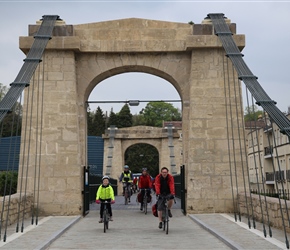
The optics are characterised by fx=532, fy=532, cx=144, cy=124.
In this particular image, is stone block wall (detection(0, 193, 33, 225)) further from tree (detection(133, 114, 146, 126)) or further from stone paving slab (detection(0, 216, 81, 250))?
tree (detection(133, 114, 146, 126))

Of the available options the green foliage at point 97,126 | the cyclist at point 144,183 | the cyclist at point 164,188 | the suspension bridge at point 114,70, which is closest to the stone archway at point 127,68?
the suspension bridge at point 114,70

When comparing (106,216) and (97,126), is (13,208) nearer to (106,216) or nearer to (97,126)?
(106,216)

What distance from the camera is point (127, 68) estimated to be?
1380 centimetres

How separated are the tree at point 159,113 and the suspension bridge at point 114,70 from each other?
6669 cm

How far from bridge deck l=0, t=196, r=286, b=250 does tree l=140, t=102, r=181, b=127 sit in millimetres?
68953

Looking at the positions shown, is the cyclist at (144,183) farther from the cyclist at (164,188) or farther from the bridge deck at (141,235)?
the cyclist at (164,188)

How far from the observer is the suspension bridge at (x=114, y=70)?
41.9ft

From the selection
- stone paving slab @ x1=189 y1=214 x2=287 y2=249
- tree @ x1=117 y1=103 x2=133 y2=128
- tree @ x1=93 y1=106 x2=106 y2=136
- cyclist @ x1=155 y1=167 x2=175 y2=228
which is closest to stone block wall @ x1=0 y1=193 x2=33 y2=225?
cyclist @ x1=155 y1=167 x2=175 y2=228

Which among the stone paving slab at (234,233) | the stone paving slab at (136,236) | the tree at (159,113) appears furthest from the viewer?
the tree at (159,113)

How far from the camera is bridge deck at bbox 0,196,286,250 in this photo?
778 centimetres

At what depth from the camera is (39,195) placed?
12.8 metres

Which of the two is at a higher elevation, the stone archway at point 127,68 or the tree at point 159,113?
the tree at point 159,113

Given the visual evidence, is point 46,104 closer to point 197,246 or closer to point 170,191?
point 170,191

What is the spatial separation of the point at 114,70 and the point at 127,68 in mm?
346
